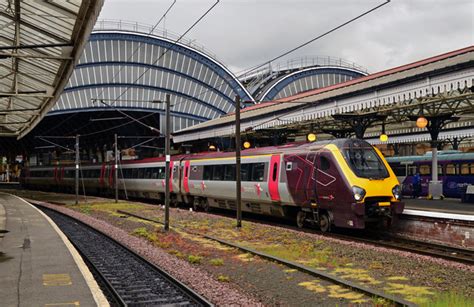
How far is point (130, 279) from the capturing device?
38.9ft

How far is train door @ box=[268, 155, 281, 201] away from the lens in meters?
20.5

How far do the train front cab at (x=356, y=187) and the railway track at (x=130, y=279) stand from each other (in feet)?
21.8

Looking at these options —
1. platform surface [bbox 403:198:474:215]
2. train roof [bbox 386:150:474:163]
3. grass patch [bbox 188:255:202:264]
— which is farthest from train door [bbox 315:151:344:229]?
train roof [bbox 386:150:474:163]

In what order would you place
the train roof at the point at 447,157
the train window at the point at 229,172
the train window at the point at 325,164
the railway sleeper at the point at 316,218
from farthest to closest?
the train roof at the point at 447,157, the train window at the point at 229,172, the railway sleeper at the point at 316,218, the train window at the point at 325,164

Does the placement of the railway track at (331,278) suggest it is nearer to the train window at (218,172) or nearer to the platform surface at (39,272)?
the platform surface at (39,272)

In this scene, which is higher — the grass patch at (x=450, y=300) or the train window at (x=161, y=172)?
the train window at (x=161, y=172)

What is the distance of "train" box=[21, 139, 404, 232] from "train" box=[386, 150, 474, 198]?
14049 millimetres

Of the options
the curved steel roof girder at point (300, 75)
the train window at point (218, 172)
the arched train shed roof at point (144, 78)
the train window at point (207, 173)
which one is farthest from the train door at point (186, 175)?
the curved steel roof girder at point (300, 75)

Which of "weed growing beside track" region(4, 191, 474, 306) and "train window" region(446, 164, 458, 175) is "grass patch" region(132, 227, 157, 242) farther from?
"train window" region(446, 164, 458, 175)

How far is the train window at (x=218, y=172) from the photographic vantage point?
25586 millimetres

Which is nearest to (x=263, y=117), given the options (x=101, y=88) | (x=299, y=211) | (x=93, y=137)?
(x=299, y=211)

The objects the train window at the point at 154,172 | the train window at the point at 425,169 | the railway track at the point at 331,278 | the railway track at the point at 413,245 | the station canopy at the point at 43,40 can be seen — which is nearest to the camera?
the railway track at the point at 331,278

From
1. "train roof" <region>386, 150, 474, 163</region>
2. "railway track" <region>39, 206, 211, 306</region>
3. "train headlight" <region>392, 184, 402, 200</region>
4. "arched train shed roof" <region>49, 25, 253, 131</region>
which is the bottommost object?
"railway track" <region>39, 206, 211, 306</region>

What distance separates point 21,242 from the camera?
54.1 feet
